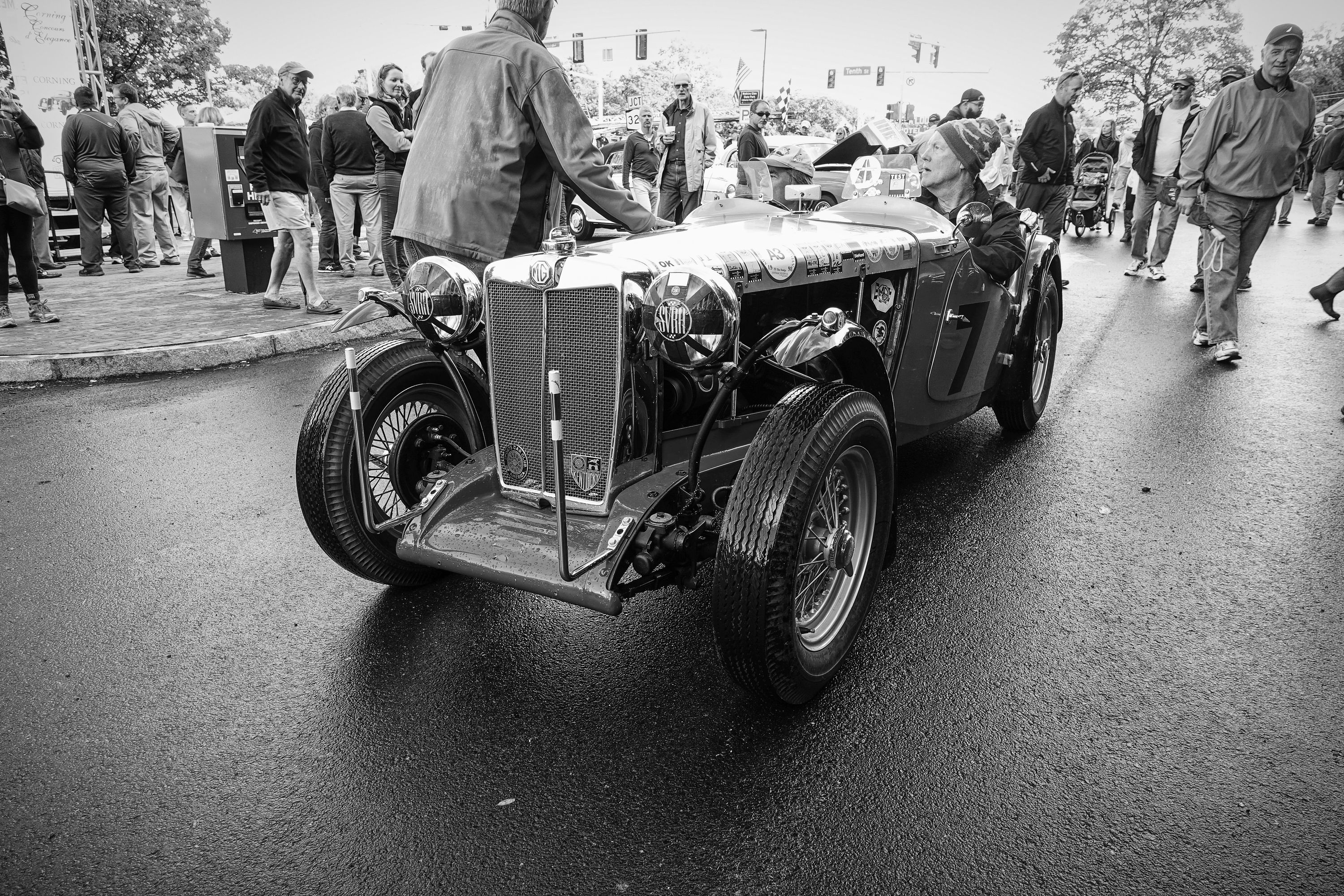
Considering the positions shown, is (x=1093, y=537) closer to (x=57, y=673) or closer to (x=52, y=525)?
(x=57, y=673)

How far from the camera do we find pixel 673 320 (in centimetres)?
225

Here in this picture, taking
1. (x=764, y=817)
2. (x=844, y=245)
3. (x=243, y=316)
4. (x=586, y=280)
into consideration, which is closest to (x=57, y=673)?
(x=586, y=280)

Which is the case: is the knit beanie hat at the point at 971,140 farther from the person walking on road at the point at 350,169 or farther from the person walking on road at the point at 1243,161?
the person walking on road at the point at 350,169

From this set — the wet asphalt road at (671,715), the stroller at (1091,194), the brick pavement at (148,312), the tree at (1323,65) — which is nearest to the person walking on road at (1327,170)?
the stroller at (1091,194)

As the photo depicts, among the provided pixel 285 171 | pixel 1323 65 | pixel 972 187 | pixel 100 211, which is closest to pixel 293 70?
pixel 285 171

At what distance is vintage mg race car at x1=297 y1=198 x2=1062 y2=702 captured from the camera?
223 centimetres

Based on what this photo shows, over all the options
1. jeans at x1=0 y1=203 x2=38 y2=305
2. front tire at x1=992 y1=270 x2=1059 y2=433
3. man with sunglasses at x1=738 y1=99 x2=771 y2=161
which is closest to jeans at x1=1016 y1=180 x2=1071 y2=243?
man with sunglasses at x1=738 y1=99 x2=771 y2=161

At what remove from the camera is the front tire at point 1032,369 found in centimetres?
441

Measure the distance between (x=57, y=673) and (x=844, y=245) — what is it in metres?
2.83

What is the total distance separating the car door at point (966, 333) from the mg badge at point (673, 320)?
1732 mm

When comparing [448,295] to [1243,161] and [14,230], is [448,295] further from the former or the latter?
[14,230]

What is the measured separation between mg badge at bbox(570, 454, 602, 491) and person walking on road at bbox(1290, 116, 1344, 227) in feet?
46.7

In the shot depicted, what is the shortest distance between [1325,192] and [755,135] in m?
12.4

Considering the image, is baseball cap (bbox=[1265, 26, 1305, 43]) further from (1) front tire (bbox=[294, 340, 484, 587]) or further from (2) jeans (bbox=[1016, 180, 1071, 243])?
(1) front tire (bbox=[294, 340, 484, 587])
